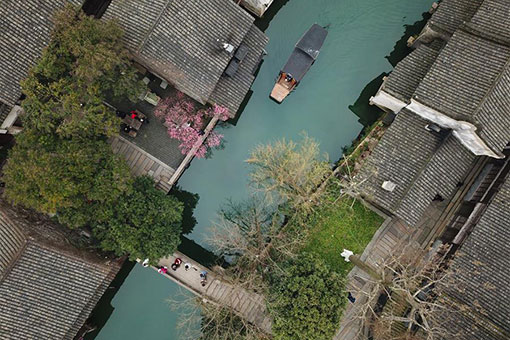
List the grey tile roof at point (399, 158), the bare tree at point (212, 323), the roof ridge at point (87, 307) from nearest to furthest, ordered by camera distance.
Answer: the roof ridge at point (87, 307) → the grey tile roof at point (399, 158) → the bare tree at point (212, 323)

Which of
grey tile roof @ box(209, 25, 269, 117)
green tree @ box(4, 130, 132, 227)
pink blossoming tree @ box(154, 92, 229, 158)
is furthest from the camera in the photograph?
pink blossoming tree @ box(154, 92, 229, 158)

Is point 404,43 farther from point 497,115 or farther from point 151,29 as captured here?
point 151,29

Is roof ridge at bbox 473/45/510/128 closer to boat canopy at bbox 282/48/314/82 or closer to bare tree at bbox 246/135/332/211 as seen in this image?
bare tree at bbox 246/135/332/211

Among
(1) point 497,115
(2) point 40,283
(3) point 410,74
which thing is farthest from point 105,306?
(1) point 497,115

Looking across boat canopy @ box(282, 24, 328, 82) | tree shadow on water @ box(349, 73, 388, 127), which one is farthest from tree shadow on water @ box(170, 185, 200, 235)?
tree shadow on water @ box(349, 73, 388, 127)

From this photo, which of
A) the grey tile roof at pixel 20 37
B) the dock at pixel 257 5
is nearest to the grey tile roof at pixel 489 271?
the dock at pixel 257 5

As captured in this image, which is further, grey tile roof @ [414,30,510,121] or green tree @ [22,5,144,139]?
grey tile roof @ [414,30,510,121]

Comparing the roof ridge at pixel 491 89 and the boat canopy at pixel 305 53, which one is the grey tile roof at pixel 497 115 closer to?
the roof ridge at pixel 491 89
